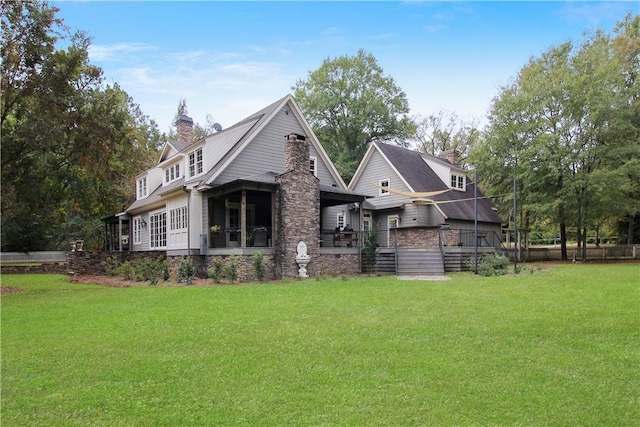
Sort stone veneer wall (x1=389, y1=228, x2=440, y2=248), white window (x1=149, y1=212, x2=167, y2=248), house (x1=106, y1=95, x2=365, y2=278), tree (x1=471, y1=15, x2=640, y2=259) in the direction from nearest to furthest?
1. house (x1=106, y1=95, x2=365, y2=278)
2. stone veneer wall (x1=389, y1=228, x2=440, y2=248)
3. white window (x1=149, y1=212, x2=167, y2=248)
4. tree (x1=471, y1=15, x2=640, y2=259)

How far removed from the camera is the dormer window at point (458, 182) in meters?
26.4

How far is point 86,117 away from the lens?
13.9 meters

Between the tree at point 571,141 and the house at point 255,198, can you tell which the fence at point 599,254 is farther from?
the house at point 255,198

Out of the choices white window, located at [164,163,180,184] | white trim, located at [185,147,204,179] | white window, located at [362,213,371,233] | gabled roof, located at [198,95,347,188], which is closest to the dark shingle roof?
white window, located at [362,213,371,233]

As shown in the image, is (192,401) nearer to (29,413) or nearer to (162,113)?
(29,413)

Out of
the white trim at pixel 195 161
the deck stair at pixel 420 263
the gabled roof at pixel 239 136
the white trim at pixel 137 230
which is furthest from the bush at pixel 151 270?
the deck stair at pixel 420 263

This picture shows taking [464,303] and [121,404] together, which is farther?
[464,303]

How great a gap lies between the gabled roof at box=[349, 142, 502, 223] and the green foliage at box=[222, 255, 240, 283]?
38.5 feet

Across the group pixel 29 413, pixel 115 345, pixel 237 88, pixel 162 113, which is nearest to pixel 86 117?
pixel 237 88

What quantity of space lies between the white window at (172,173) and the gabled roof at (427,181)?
1097cm

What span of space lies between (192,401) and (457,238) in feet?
63.6

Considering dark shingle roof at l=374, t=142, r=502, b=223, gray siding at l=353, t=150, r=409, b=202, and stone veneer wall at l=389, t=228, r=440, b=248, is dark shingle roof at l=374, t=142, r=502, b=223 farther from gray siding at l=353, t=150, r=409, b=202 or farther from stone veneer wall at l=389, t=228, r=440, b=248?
stone veneer wall at l=389, t=228, r=440, b=248

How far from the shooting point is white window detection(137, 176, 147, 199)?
24625mm

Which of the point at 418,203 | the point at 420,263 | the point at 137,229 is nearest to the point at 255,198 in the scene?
the point at 420,263
